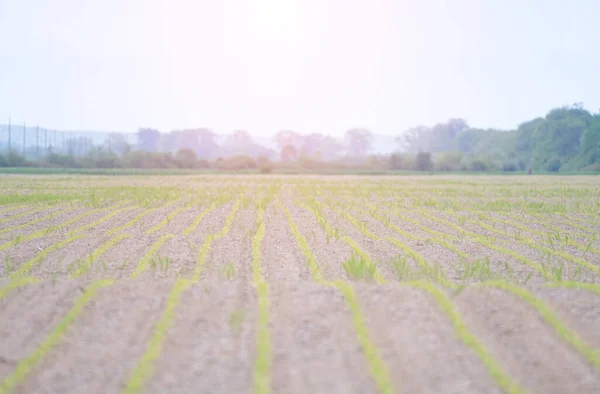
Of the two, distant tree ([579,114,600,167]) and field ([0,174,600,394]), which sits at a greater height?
distant tree ([579,114,600,167])

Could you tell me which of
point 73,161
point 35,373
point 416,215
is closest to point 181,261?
point 35,373

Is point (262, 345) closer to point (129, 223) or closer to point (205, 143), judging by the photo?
point (129, 223)

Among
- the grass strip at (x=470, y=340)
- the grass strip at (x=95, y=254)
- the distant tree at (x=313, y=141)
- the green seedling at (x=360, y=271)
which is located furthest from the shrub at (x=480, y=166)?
the distant tree at (x=313, y=141)

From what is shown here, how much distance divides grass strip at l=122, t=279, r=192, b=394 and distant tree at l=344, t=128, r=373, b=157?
126805 millimetres

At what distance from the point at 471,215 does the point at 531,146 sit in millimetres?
72641

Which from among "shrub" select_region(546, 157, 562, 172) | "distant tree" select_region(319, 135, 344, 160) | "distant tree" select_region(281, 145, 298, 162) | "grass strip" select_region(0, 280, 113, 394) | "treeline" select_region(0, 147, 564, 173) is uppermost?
"distant tree" select_region(319, 135, 344, 160)

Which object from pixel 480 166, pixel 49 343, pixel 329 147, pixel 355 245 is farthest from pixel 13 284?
pixel 329 147

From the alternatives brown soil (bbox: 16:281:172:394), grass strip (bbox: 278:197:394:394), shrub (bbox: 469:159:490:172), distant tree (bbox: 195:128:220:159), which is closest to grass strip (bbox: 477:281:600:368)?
grass strip (bbox: 278:197:394:394)

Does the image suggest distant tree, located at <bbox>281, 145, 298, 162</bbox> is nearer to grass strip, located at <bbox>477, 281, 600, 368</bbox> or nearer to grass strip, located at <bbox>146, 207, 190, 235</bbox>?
grass strip, located at <bbox>146, 207, 190, 235</bbox>

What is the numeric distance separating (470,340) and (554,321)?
32.1 inches

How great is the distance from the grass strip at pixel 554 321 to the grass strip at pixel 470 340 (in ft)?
2.06

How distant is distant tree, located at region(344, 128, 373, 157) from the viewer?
13050cm

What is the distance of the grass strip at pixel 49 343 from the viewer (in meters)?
3.42

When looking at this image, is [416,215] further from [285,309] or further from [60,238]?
[285,309]
